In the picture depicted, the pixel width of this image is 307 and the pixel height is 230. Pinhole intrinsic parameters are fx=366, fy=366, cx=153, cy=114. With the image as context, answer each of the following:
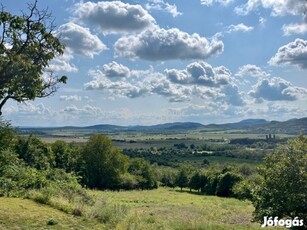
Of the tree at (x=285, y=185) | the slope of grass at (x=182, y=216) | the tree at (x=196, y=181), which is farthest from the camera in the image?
the tree at (x=196, y=181)

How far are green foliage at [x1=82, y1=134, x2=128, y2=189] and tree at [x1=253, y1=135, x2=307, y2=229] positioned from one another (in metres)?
71.0

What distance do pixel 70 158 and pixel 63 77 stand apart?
72.7 metres

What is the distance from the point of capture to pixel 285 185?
56.7ft

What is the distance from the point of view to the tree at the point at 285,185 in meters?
16.8

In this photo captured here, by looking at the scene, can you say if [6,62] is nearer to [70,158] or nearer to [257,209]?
[257,209]

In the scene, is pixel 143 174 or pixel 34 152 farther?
pixel 143 174

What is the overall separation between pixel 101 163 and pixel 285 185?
240ft

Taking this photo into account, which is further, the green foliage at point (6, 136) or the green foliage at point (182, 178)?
the green foliage at point (182, 178)

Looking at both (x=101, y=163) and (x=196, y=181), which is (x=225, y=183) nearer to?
(x=196, y=181)

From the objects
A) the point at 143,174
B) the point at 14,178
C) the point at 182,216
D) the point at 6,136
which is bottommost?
the point at 143,174

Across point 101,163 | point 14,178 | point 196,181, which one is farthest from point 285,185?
point 196,181

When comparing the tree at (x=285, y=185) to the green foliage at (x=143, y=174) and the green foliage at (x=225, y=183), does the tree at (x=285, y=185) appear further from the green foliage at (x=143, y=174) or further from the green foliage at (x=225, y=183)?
the green foliage at (x=143, y=174)

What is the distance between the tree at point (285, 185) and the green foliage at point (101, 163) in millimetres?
70982

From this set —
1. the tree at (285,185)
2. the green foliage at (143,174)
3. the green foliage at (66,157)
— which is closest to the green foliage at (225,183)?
the green foliage at (143,174)
